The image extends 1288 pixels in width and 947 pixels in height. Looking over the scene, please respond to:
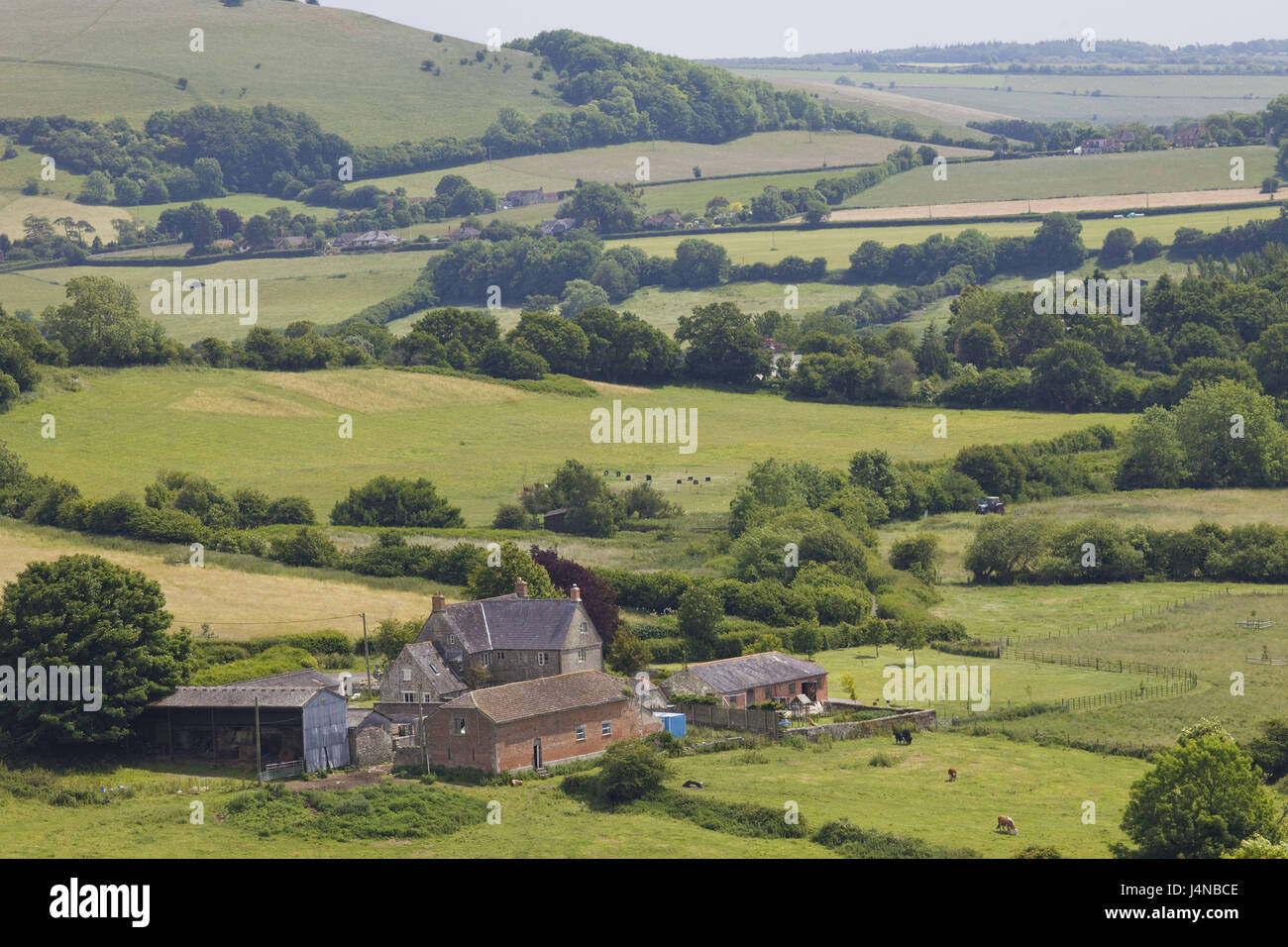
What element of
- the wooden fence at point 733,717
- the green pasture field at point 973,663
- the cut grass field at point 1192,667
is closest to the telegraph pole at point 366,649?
the wooden fence at point 733,717

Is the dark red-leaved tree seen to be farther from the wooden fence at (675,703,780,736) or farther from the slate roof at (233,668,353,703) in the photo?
the slate roof at (233,668,353,703)

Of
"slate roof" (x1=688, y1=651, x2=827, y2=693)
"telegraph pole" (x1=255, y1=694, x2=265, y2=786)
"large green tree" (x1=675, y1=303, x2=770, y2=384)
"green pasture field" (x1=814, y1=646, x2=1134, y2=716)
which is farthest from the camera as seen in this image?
"large green tree" (x1=675, y1=303, x2=770, y2=384)

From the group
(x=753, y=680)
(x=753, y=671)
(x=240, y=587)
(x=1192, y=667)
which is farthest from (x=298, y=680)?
(x=1192, y=667)

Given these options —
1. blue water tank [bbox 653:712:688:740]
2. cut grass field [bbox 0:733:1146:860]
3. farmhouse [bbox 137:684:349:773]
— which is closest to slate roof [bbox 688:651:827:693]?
blue water tank [bbox 653:712:688:740]

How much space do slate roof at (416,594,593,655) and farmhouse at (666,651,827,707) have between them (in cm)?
452

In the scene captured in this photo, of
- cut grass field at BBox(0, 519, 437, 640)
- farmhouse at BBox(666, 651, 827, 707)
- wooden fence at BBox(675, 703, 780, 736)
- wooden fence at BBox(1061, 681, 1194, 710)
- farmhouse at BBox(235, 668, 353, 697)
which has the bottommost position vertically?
wooden fence at BBox(1061, 681, 1194, 710)

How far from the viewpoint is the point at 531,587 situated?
74.9m

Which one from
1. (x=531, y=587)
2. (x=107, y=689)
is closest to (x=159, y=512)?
(x=531, y=587)

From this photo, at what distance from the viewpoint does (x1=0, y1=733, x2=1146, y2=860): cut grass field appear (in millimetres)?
48844

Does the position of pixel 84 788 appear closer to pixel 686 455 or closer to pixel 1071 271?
pixel 686 455

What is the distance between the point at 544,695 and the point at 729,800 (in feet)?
32.8

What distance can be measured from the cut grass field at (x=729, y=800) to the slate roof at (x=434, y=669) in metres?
8.00

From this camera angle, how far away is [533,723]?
5972 cm
